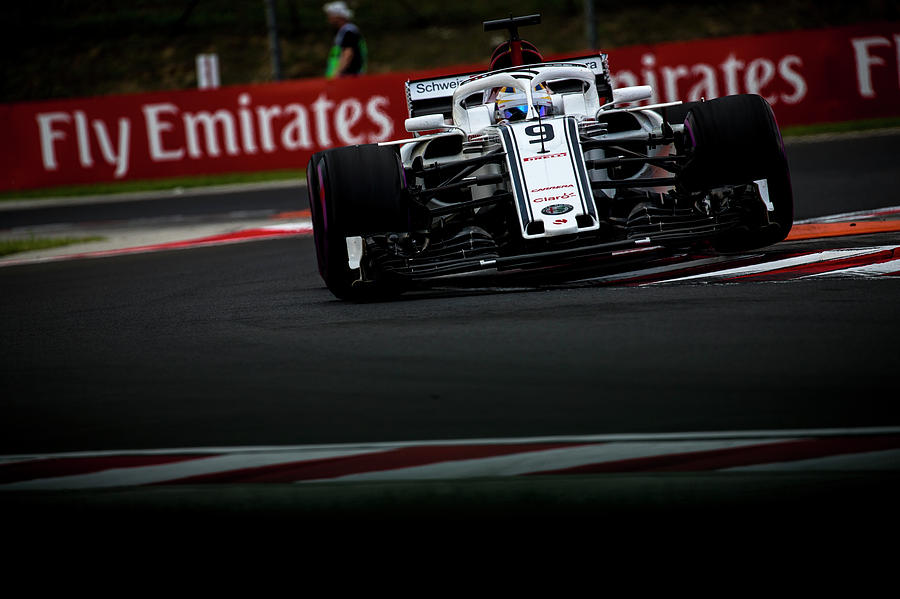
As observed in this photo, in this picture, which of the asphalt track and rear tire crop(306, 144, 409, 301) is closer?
the asphalt track

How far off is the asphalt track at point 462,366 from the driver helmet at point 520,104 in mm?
1069

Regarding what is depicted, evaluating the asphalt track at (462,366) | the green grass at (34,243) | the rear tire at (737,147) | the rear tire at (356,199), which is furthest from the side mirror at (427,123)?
the green grass at (34,243)

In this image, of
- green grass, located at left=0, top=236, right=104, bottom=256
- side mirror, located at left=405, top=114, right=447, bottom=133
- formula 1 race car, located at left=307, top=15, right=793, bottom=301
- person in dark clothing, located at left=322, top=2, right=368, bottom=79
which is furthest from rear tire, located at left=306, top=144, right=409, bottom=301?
person in dark clothing, located at left=322, top=2, right=368, bottom=79

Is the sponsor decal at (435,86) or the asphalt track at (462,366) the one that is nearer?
the asphalt track at (462,366)

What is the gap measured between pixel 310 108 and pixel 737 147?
11925mm

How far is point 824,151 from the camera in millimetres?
15055

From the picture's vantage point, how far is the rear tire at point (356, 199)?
253 inches

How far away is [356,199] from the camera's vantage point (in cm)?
642

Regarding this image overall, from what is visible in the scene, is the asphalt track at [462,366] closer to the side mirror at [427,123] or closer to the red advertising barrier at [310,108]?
the side mirror at [427,123]

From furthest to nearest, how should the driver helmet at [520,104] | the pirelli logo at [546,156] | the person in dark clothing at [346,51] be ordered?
the person in dark clothing at [346,51] < the driver helmet at [520,104] < the pirelli logo at [546,156]

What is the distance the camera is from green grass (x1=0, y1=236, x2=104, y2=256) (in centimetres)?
1213

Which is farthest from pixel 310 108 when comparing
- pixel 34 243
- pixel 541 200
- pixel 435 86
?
pixel 541 200

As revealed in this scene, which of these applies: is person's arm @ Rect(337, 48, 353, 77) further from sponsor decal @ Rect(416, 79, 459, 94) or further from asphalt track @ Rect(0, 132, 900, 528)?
asphalt track @ Rect(0, 132, 900, 528)

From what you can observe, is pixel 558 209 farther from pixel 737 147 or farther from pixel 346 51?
pixel 346 51
